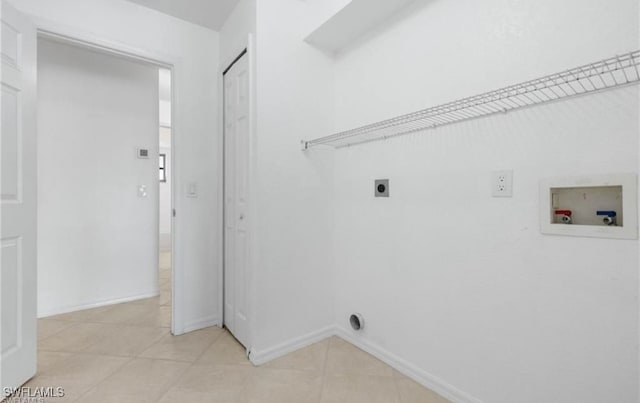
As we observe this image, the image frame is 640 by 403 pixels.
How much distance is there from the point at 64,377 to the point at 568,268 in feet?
8.29

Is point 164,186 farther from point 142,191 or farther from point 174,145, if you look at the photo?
point 174,145

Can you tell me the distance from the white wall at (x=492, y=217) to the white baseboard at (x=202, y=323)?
1.18 meters

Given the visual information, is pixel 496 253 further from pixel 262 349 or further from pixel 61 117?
pixel 61 117

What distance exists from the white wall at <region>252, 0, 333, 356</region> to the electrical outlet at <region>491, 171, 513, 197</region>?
1100 millimetres

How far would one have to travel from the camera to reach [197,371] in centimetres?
169

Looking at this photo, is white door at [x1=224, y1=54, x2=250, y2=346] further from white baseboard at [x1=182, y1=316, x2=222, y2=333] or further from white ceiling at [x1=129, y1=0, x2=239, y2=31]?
white ceiling at [x1=129, y1=0, x2=239, y2=31]

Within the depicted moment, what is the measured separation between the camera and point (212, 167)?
2322 mm

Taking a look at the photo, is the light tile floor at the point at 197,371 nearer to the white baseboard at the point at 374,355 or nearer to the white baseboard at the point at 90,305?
the white baseboard at the point at 374,355

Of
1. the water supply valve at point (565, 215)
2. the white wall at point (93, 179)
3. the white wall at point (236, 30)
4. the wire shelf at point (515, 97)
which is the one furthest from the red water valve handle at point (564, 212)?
the white wall at point (93, 179)

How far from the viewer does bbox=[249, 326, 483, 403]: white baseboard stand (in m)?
1.44

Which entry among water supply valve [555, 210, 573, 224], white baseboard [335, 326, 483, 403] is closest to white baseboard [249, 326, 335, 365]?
white baseboard [335, 326, 483, 403]

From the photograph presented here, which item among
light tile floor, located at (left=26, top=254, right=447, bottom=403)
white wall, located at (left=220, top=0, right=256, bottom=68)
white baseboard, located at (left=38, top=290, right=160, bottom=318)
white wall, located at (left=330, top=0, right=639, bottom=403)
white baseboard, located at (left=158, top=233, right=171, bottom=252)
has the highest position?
white wall, located at (left=220, top=0, right=256, bottom=68)

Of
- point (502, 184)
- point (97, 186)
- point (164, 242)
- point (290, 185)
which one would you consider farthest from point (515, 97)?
point (164, 242)

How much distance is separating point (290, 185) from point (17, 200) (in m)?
1.46
